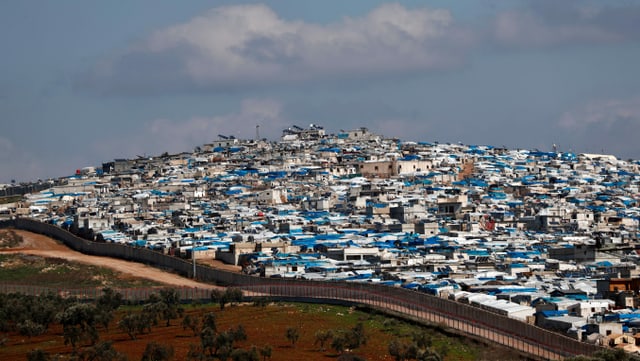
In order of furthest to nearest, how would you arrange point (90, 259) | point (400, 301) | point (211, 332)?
1. point (90, 259)
2. point (400, 301)
3. point (211, 332)

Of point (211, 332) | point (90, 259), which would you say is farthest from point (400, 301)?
point (90, 259)

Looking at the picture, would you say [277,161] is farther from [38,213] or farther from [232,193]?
[38,213]

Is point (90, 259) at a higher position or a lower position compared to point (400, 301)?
higher

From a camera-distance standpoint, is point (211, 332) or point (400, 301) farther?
point (400, 301)

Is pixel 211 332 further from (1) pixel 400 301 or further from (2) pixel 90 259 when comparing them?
(2) pixel 90 259

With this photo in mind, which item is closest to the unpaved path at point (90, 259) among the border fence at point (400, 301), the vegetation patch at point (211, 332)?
the border fence at point (400, 301)

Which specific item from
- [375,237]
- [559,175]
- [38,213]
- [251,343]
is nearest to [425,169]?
[559,175]

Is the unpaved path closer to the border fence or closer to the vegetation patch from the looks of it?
the border fence
